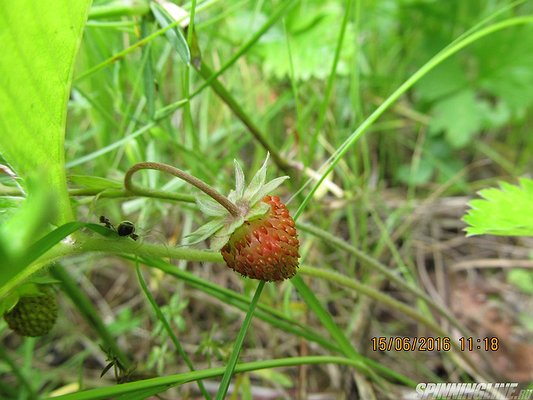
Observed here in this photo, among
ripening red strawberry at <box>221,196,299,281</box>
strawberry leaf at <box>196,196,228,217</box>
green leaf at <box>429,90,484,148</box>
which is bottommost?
green leaf at <box>429,90,484,148</box>

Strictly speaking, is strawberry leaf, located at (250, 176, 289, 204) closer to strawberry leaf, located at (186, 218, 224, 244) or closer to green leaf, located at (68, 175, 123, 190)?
strawberry leaf, located at (186, 218, 224, 244)

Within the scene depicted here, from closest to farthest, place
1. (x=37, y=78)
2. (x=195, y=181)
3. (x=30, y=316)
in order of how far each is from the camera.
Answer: (x=37, y=78)
(x=195, y=181)
(x=30, y=316)

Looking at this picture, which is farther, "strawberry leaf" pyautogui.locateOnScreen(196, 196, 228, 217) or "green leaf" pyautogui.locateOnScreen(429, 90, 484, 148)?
"green leaf" pyautogui.locateOnScreen(429, 90, 484, 148)

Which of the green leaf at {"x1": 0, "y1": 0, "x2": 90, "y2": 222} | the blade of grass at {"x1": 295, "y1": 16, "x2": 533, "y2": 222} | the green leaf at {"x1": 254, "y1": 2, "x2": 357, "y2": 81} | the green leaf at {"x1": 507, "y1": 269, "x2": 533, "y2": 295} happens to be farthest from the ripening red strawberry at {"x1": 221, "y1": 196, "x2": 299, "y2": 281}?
the green leaf at {"x1": 507, "y1": 269, "x2": 533, "y2": 295}

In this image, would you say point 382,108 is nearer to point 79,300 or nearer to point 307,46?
point 79,300

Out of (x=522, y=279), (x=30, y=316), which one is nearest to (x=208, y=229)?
(x=30, y=316)

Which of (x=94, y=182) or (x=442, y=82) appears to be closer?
(x=94, y=182)

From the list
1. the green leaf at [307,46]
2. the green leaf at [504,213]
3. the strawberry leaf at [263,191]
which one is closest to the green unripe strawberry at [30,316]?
the strawberry leaf at [263,191]

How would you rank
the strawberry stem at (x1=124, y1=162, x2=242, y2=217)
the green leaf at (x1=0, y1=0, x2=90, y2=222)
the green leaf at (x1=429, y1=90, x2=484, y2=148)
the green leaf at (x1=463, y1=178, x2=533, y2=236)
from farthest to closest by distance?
1. the green leaf at (x1=429, y1=90, x2=484, y2=148)
2. the green leaf at (x1=463, y1=178, x2=533, y2=236)
3. the strawberry stem at (x1=124, y1=162, x2=242, y2=217)
4. the green leaf at (x1=0, y1=0, x2=90, y2=222)
